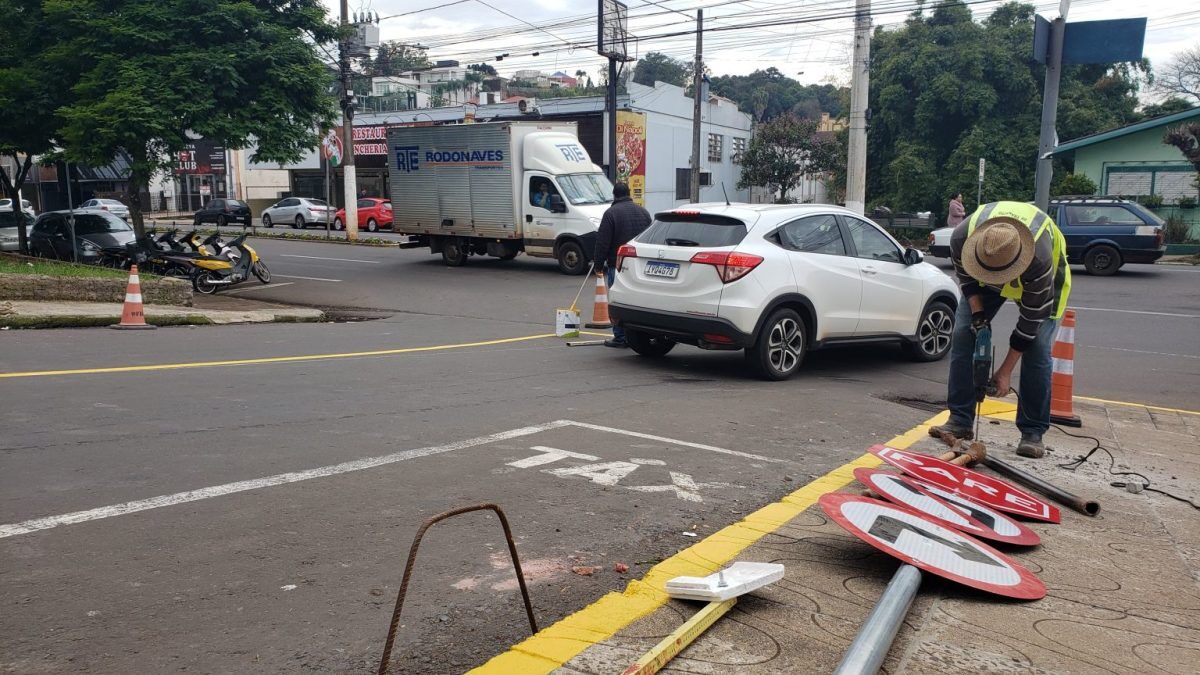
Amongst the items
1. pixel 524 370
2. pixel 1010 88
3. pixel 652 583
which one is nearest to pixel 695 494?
pixel 652 583

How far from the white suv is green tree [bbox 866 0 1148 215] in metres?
29.0

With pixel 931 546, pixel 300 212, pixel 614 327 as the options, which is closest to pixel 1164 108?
pixel 300 212

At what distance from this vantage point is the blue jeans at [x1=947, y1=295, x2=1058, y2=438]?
6.68m

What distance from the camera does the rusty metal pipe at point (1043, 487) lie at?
5.32m

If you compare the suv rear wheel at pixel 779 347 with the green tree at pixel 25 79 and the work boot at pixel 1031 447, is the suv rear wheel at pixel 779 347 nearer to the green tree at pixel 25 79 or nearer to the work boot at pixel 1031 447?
the work boot at pixel 1031 447

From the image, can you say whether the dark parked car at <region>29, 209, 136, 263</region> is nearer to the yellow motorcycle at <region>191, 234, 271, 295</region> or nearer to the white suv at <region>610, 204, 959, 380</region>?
the yellow motorcycle at <region>191, 234, 271, 295</region>

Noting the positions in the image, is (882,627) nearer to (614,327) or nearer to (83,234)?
(614,327)

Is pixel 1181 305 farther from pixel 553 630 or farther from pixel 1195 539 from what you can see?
pixel 553 630

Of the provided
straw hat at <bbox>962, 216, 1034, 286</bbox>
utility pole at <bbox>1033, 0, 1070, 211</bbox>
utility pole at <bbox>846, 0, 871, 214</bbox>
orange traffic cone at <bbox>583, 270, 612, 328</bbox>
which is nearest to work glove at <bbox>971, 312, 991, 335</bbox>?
straw hat at <bbox>962, 216, 1034, 286</bbox>

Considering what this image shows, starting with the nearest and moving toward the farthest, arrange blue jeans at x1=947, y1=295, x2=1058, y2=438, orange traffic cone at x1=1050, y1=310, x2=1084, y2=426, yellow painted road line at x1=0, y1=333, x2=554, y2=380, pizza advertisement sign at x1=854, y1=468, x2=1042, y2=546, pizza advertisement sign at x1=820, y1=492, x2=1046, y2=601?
pizza advertisement sign at x1=820, y1=492, x2=1046, y2=601, pizza advertisement sign at x1=854, y1=468, x2=1042, y2=546, blue jeans at x1=947, y1=295, x2=1058, y2=438, orange traffic cone at x1=1050, y1=310, x2=1084, y2=426, yellow painted road line at x1=0, y1=333, x2=554, y2=380

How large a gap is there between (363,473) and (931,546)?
321 centimetres

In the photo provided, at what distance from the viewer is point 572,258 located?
21781 mm

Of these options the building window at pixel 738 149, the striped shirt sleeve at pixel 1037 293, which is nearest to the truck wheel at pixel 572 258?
the striped shirt sleeve at pixel 1037 293

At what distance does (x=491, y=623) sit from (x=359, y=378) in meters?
5.54
